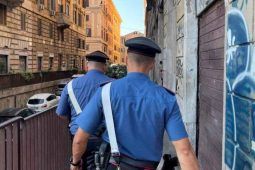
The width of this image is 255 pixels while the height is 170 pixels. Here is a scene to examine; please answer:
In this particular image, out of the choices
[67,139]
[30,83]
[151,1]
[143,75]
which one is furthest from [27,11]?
[143,75]

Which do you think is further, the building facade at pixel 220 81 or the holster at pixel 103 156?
the holster at pixel 103 156

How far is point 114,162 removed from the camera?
3527 millimetres

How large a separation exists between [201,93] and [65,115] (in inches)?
85.5

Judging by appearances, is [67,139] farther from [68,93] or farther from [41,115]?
[68,93]

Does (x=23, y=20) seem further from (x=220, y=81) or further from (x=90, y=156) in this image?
(x=90, y=156)

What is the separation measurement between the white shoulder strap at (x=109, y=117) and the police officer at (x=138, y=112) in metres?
0.03

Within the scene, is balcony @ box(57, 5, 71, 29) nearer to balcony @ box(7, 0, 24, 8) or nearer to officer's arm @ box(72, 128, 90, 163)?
balcony @ box(7, 0, 24, 8)

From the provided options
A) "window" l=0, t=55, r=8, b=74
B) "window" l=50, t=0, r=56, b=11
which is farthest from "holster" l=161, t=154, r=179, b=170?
"window" l=50, t=0, r=56, b=11

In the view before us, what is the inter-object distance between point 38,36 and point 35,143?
37885 millimetres

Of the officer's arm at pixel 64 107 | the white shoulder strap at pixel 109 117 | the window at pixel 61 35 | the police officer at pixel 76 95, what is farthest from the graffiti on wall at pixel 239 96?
the window at pixel 61 35

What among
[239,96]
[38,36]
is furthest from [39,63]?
[239,96]

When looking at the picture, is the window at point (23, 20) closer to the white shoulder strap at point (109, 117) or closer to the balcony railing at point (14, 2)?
the balcony railing at point (14, 2)

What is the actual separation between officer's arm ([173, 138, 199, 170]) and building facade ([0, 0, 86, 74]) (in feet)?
99.7

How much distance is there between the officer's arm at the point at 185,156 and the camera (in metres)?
2.98
